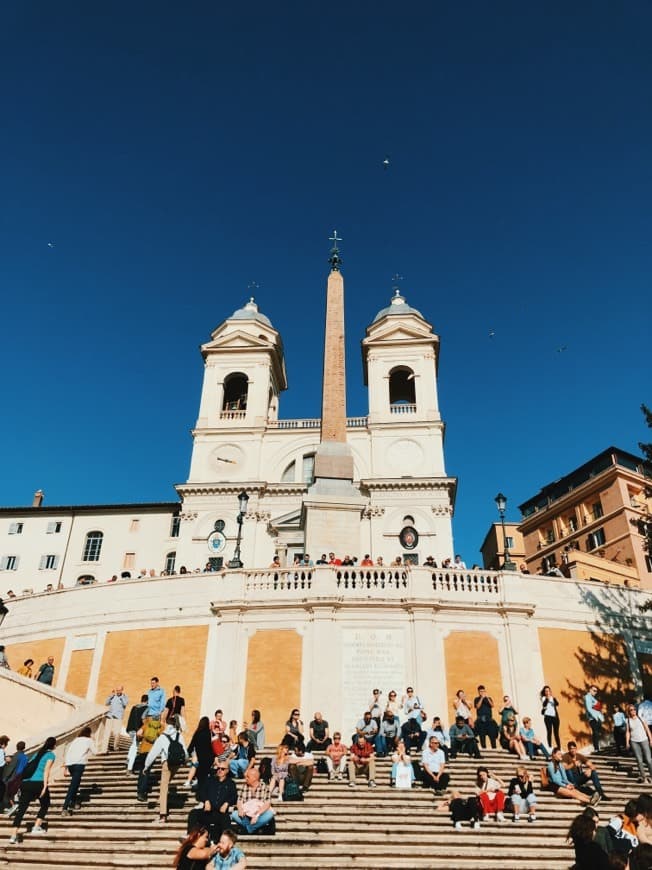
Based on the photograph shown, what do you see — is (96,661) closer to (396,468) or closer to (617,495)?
(396,468)

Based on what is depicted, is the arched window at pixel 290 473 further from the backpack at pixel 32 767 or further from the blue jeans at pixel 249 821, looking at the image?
the blue jeans at pixel 249 821

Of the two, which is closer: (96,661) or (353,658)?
(353,658)

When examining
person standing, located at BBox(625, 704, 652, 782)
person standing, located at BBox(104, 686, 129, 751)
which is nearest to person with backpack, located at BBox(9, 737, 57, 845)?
person standing, located at BBox(104, 686, 129, 751)

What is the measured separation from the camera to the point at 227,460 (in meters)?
41.4

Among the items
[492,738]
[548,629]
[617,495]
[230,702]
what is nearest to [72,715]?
[230,702]

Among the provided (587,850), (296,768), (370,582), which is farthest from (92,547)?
(587,850)

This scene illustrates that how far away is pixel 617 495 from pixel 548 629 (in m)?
30.0

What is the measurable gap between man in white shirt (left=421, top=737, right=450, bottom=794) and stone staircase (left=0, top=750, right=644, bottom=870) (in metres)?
0.23

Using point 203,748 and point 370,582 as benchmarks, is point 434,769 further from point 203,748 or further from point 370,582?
point 370,582

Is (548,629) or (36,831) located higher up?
(548,629)

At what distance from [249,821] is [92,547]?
122 feet

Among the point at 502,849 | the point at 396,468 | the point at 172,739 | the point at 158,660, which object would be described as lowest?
the point at 502,849

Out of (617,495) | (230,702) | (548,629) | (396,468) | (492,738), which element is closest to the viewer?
(492,738)

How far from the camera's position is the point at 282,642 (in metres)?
18.2
